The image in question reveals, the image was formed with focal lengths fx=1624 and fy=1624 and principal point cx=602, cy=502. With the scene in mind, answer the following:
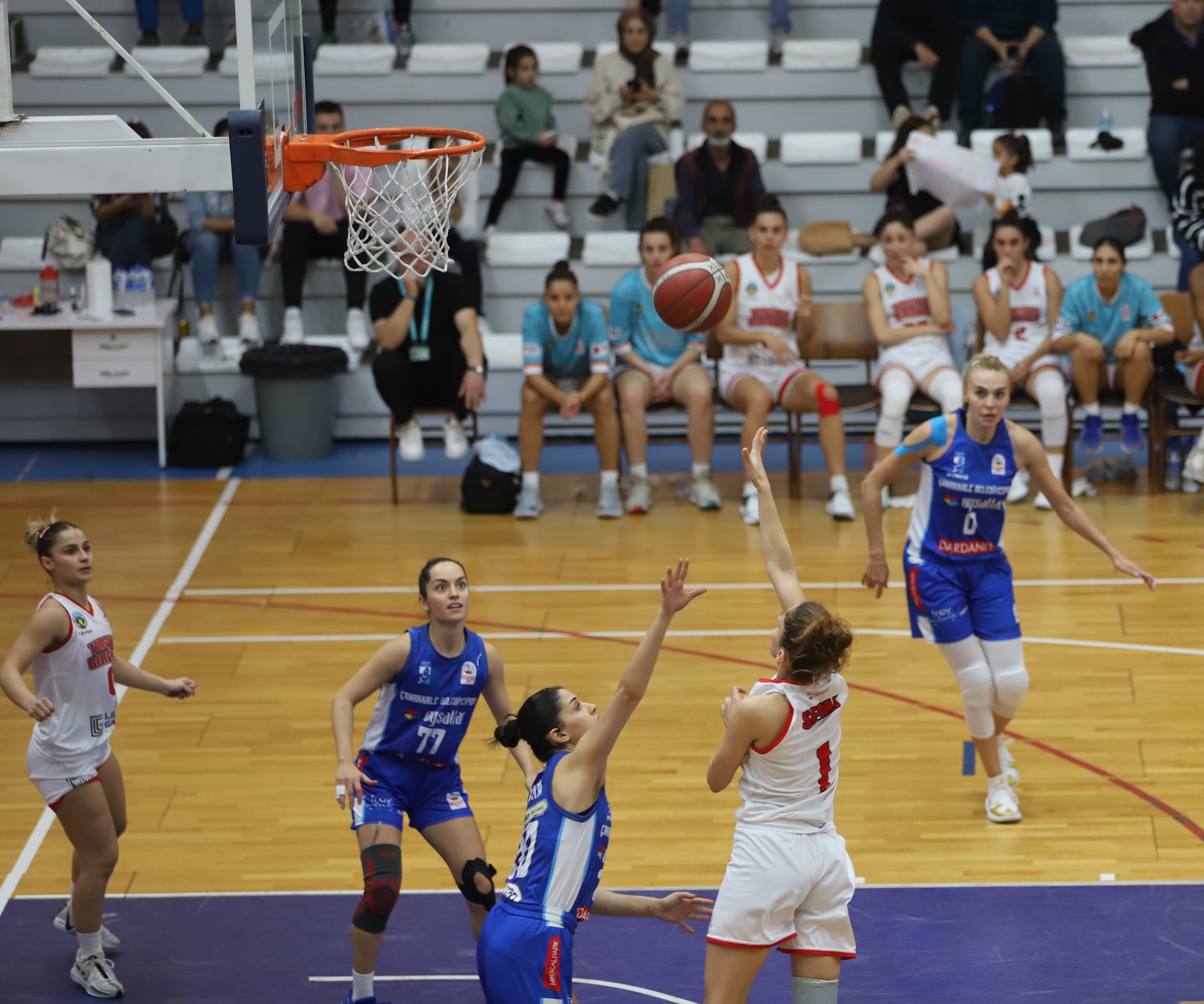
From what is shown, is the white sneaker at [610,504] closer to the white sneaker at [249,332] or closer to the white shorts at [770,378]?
the white shorts at [770,378]

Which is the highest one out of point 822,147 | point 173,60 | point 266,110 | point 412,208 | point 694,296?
point 173,60

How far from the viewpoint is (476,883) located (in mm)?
5020


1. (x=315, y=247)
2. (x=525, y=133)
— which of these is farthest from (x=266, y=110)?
(x=525, y=133)

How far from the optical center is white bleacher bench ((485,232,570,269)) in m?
12.7

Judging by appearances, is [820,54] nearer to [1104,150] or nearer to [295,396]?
[1104,150]

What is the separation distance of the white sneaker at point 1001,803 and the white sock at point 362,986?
2.69 meters

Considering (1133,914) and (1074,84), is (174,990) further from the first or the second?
(1074,84)

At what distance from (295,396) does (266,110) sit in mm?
6320

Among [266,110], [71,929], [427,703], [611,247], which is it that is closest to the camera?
[427,703]

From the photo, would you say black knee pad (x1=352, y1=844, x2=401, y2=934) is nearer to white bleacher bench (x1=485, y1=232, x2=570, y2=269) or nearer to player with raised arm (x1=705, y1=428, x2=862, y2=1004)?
player with raised arm (x1=705, y1=428, x2=862, y2=1004)

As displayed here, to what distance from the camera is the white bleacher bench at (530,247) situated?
41.7 ft

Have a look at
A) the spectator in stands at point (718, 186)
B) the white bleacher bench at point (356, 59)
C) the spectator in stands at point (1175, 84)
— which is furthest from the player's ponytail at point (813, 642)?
the white bleacher bench at point (356, 59)

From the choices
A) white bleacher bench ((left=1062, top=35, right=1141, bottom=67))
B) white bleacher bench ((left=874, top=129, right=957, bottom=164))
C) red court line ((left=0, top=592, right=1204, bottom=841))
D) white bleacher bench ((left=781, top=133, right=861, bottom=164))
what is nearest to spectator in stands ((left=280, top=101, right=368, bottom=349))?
red court line ((left=0, top=592, right=1204, bottom=841))

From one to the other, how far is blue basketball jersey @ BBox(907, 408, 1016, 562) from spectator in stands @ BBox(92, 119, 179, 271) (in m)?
7.40
